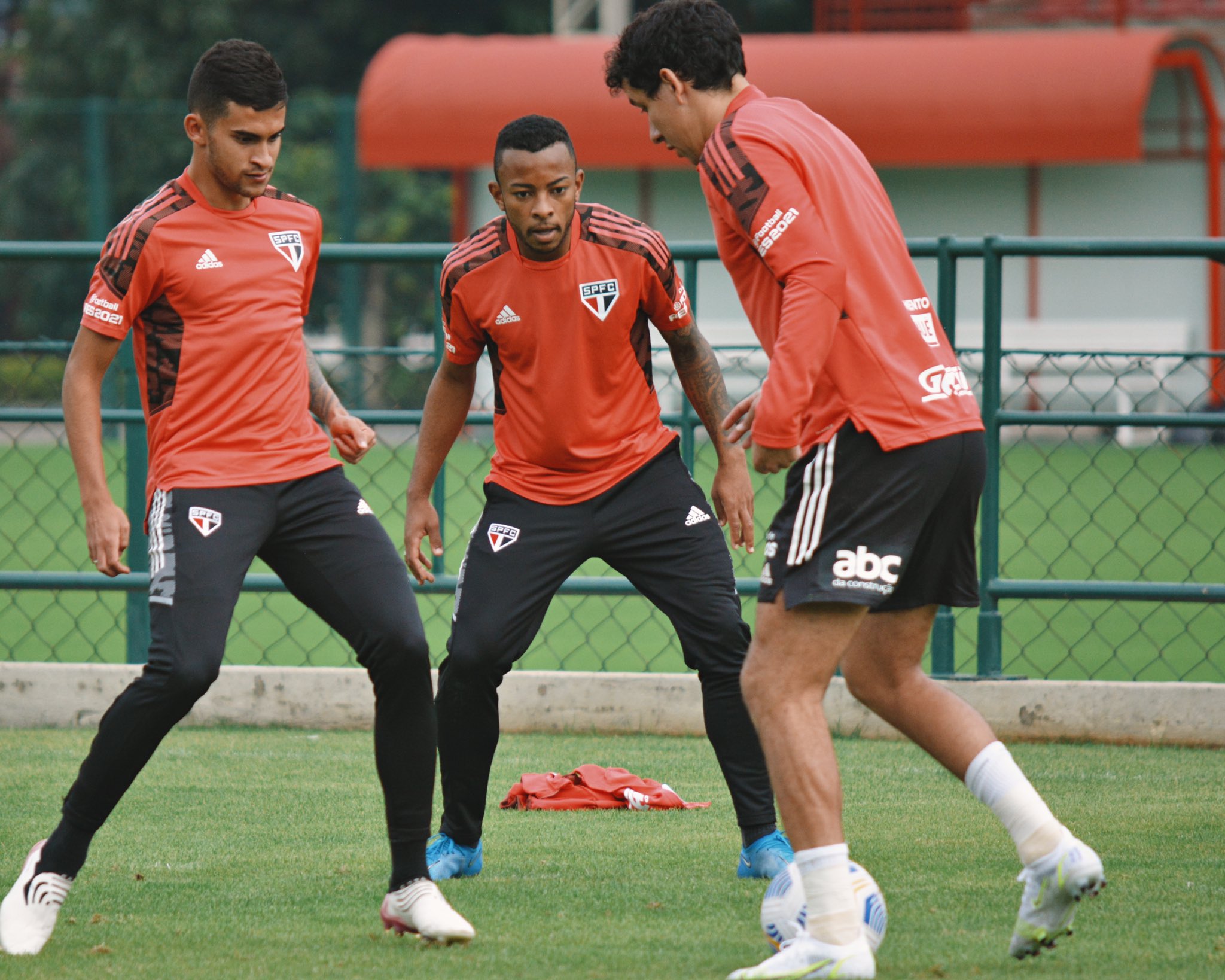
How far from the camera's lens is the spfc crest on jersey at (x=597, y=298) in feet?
14.4

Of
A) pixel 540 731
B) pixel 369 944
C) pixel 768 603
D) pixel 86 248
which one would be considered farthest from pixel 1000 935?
pixel 86 248

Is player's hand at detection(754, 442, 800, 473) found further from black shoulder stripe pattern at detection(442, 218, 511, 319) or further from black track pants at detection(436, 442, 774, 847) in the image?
black shoulder stripe pattern at detection(442, 218, 511, 319)

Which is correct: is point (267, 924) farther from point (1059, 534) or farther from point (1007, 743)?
point (1059, 534)

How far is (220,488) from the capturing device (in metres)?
3.96

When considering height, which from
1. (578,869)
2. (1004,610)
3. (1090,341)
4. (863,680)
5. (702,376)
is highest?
(702,376)

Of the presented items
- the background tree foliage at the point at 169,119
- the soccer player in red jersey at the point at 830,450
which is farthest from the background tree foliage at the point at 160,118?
the soccer player in red jersey at the point at 830,450

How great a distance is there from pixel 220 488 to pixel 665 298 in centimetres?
131

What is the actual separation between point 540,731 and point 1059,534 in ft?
A: 18.9

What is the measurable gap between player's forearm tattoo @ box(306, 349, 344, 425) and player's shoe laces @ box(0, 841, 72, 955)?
51.4 inches

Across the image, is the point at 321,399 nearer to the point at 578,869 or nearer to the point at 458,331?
the point at 458,331

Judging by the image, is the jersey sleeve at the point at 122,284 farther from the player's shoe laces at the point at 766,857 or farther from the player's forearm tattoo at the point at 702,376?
the player's shoe laces at the point at 766,857

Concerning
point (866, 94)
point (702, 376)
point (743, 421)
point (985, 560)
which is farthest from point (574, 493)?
point (866, 94)

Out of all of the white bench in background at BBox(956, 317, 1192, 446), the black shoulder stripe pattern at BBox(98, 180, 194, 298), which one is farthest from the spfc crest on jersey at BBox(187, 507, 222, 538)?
the white bench in background at BBox(956, 317, 1192, 446)

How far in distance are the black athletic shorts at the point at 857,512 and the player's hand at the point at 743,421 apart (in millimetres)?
149
